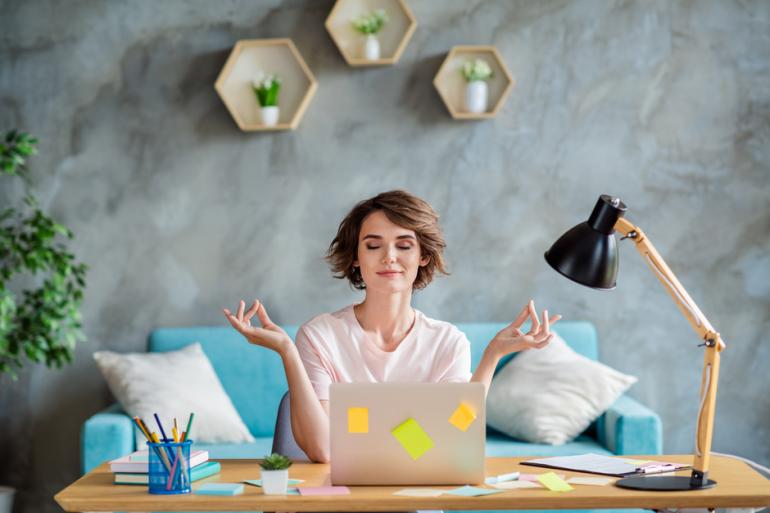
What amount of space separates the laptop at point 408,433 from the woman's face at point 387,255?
2.01 ft

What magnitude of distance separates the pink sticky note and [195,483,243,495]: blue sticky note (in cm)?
11

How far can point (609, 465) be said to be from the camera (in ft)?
6.22

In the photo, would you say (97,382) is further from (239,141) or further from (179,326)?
(239,141)

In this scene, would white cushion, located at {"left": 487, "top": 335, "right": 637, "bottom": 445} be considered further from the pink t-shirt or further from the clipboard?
the clipboard

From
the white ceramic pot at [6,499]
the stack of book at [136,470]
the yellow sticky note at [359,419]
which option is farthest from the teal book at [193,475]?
the white ceramic pot at [6,499]

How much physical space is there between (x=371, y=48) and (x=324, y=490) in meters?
2.53

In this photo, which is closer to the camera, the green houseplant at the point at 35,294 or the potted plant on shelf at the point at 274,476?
the potted plant on shelf at the point at 274,476

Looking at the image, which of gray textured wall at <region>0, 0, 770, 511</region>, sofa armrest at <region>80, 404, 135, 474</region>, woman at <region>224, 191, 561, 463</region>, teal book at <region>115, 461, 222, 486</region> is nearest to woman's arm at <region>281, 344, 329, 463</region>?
woman at <region>224, 191, 561, 463</region>

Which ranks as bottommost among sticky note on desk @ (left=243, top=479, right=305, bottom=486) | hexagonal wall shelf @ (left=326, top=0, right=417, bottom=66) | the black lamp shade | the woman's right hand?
sticky note on desk @ (left=243, top=479, right=305, bottom=486)

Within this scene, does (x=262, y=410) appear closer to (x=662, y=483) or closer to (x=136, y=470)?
(x=136, y=470)

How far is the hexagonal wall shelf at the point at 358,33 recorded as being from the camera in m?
3.92

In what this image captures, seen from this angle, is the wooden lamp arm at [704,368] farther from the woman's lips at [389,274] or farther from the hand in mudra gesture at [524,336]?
the woman's lips at [389,274]

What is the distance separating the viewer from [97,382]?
13.2 feet

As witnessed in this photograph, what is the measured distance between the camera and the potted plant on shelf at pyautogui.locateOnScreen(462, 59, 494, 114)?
151 inches
